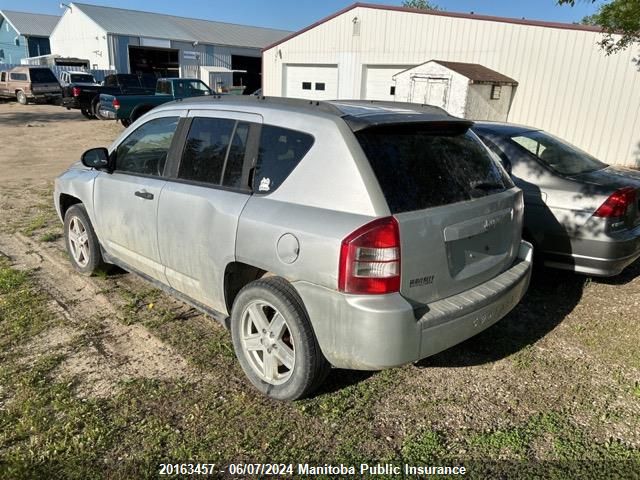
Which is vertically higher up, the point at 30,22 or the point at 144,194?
the point at 30,22

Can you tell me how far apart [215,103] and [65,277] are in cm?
255

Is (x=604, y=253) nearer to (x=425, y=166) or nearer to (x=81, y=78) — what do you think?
(x=425, y=166)

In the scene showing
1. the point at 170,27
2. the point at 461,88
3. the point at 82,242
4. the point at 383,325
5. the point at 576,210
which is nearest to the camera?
the point at 383,325

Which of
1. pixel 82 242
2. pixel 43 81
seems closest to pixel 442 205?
pixel 82 242

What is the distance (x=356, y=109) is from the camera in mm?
3072

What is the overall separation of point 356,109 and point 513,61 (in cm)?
1443

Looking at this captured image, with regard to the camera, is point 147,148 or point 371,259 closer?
point 371,259

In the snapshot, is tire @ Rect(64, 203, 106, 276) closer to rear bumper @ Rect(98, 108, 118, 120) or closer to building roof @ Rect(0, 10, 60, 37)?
rear bumper @ Rect(98, 108, 118, 120)

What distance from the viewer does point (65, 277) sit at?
4832 millimetres

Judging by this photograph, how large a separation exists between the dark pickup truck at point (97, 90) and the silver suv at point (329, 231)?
18.7 m

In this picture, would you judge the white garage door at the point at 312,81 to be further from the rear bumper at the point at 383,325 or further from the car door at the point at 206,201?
the rear bumper at the point at 383,325

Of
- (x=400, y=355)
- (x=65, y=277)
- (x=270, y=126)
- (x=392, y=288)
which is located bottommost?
(x=65, y=277)

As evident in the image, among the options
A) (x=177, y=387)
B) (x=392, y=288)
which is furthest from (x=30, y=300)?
(x=392, y=288)

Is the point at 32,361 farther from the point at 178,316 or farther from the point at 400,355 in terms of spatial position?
the point at 400,355
